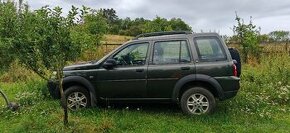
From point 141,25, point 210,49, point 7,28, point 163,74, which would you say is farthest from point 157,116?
point 141,25

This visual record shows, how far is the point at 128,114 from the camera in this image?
10.1 meters

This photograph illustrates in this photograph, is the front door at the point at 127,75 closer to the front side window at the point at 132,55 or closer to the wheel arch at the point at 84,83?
the front side window at the point at 132,55

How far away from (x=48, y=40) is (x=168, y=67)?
2857 millimetres

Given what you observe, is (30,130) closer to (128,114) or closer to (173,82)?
(128,114)

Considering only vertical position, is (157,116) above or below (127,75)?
below

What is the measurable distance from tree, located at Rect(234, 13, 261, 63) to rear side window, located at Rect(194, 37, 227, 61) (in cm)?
1253

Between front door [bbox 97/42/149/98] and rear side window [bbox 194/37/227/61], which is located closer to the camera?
rear side window [bbox 194/37/227/61]

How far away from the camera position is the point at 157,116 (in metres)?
10.1

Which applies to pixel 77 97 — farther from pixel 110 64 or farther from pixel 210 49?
pixel 210 49

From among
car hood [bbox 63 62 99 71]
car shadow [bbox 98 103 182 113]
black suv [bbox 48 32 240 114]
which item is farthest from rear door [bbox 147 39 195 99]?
car hood [bbox 63 62 99 71]

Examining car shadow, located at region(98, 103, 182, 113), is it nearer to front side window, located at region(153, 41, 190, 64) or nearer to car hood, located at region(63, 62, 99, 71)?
car hood, located at region(63, 62, 99, 71)

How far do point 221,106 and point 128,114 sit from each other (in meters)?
2.40

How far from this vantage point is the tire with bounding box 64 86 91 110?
1051 centimetres

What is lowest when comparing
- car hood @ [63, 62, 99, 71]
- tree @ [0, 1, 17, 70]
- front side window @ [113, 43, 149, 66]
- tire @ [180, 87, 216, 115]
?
tire @ [180, 87, 216, 115]
